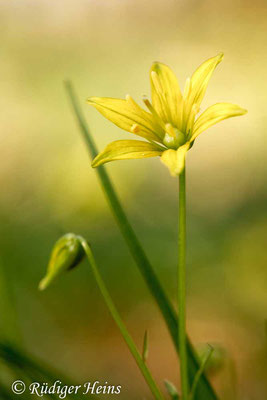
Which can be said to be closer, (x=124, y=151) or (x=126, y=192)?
(x=124, y=151)

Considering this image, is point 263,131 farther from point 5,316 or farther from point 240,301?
point 5,316

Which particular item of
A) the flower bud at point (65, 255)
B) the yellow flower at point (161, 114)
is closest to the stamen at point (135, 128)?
the yellow flower at point (161, 114)

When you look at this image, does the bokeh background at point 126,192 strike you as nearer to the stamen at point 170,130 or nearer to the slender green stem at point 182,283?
the slender green stem at point 182,283

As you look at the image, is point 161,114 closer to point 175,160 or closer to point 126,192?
point 175,160

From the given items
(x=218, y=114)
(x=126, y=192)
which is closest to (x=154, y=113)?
(x=218, y=114)

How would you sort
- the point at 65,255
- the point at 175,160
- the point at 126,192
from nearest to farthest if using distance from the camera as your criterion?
the point at 175,160 → the point at 65,255 → the point at 126,192

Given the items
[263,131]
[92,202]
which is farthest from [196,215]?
[263,131]

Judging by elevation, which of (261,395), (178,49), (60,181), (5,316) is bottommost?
(261,395)
